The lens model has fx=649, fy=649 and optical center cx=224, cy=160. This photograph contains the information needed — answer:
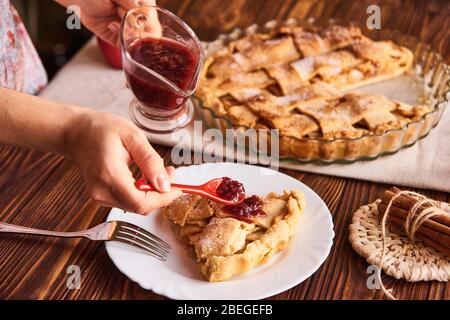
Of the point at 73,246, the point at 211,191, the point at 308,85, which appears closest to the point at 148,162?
the point at 211,191

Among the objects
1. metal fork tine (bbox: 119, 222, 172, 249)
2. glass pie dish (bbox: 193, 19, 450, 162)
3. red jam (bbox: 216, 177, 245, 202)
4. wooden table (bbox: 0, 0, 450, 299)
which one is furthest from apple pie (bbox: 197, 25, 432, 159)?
metal fork tine (bbox: 119, 222, 172, 249)

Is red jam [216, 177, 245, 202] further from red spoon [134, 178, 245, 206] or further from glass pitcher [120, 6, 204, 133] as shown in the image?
glass pitcher [120, 6, 204, 133]

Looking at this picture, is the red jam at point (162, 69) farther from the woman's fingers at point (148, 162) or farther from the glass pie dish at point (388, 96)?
the woman's fingers at point (148, 162)

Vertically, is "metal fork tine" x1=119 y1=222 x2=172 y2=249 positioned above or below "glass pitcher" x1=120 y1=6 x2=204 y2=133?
below

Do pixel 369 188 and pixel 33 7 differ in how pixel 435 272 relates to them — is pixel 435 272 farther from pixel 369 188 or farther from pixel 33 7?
pixel 33 7

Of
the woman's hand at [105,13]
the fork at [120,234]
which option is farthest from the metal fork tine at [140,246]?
the woman's hand at [105,13]
